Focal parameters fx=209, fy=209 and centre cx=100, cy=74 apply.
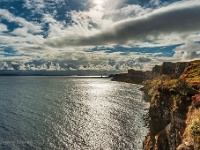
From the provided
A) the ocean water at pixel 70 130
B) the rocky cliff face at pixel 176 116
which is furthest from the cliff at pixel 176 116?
the ocean water at pixel 70 130

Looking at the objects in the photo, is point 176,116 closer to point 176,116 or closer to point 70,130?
point 176,116

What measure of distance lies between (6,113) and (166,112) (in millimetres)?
89322

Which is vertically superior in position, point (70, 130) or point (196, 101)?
point (196, 101)

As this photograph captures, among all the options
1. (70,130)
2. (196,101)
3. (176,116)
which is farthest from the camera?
(70,130)

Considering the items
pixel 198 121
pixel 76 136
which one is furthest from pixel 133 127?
pixel 198 121

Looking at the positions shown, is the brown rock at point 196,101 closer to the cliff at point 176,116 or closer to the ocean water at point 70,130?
the cliff at point 176,116

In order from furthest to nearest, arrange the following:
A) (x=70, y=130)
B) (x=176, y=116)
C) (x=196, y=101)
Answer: (x=70, y=130), (x=176, y=116), (x=196, y=101)

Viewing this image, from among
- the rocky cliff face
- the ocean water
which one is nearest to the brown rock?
the rocky cliff face

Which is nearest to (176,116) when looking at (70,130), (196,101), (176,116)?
(176,116)

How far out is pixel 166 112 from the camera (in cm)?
5019

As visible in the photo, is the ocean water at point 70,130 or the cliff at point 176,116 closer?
the cliff at point 176,116

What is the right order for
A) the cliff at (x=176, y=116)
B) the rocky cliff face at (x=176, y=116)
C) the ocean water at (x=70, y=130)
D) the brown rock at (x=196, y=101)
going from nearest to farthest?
1. the cliff at (x=176, y=116)
2. the rocky cliff face at (x=176, y=116)
3. the brown rock at (x=196, y=101)
4. the ocean water at (x=70, y=130)

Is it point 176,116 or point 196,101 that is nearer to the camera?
point 196,101

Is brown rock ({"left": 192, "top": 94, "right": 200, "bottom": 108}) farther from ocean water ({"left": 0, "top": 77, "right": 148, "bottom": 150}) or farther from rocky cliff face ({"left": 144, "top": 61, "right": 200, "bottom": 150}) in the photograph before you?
ocean water ({"left": 0, "top": 77, "right": 148, "bottom": 150})
